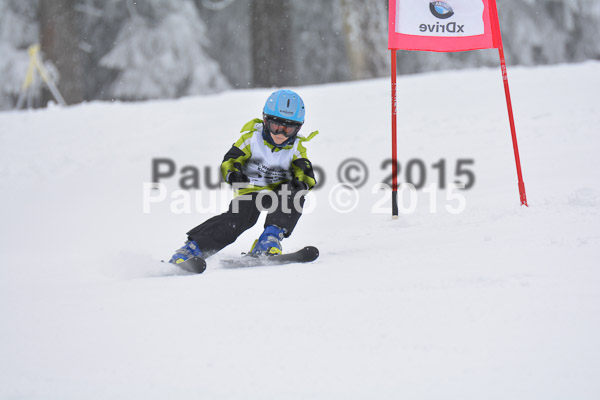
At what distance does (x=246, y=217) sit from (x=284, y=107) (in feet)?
2.79

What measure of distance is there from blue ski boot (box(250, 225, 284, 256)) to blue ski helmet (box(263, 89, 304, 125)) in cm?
80

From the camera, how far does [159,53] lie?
61.9ft

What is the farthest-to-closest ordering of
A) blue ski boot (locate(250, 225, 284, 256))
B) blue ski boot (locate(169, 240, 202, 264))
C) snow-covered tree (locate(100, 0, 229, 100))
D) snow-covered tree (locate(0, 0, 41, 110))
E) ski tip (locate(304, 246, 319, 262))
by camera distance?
snow-covered tree (locate(100, 0, 229, 100))
snow-covered tree (locate(0, 0, 41, 110))
blue ski boot (locate(250, 225, 284, 256))
blue ski boot (locate(169, 240, 202, 264))
ski tip (locate(304, 246, 319, 262))

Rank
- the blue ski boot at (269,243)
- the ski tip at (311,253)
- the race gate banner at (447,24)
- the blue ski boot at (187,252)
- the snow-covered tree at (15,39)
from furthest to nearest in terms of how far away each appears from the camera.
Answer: the snow-covered tree at (15,39) < the race gate banner at (447,24) < the blue ski boot at (269,243) < the blue ski boot at (187,252) < the ski tip at (311,253)

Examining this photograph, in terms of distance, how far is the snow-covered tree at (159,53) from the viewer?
736 inches

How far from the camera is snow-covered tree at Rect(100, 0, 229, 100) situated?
1870cm

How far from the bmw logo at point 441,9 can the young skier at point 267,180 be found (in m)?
1.54

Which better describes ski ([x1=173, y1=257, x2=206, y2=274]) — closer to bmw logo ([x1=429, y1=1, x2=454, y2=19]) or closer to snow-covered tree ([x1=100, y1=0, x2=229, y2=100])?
bmw logo ([x1=429, y1=1, x2=454, y2=19])

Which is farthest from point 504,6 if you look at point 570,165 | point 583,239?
point 583,239

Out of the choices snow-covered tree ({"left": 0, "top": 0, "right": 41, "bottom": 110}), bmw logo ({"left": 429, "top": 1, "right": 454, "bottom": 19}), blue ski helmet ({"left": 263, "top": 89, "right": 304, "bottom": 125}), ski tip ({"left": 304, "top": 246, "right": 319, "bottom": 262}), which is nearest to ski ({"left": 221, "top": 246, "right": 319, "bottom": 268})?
ski tip ({"left": 304, "top": 246, "right": 319, "bottom": 262})

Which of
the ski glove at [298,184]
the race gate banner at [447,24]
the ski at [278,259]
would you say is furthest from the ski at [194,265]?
the race gate banner at [447,24]

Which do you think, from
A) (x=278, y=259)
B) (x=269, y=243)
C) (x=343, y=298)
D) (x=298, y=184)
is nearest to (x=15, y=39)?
(x=298, y=184)

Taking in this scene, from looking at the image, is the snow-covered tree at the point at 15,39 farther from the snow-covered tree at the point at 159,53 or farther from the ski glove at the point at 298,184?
the ski glove at the point at 298,184

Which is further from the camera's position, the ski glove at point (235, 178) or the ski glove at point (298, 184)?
the ski glove at point (298, 184)
